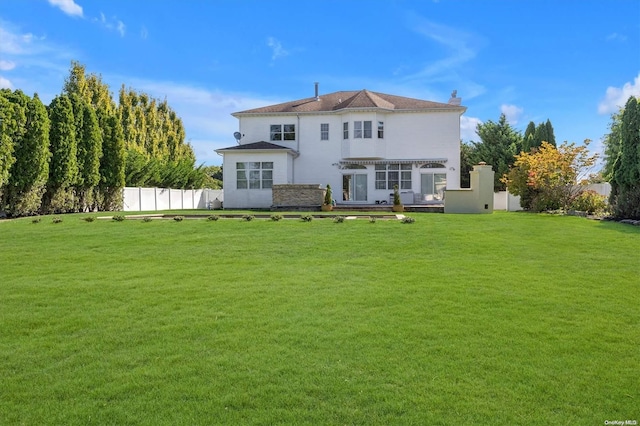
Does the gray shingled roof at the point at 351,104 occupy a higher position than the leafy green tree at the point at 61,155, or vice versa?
the gray shingled roof at the point at 351,104

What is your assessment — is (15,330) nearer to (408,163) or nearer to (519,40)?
(519,40)

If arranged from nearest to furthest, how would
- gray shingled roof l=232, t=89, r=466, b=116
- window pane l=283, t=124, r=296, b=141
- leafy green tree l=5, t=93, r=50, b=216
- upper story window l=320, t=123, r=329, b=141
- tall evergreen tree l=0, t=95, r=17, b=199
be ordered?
tall evergreen tree l=0, t=95, r=17, b=199
leafy green tree l=5, t=93, r=50, b=216
gray shingled roof l=232, t=89, r=466, b=116
upper story window l=320, t=123, r=329, b=141
window pane l=283, t=124, r=296, b=141

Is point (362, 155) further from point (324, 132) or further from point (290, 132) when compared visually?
point (290, 132)

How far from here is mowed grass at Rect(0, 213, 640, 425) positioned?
12.5 ft

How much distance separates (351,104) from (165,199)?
1473 centimetres

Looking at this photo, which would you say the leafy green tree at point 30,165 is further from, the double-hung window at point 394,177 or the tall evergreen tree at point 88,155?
the double-hung window at point 394,177

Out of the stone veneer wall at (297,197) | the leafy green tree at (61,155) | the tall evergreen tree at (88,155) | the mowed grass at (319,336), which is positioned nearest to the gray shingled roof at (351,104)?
the stone veneer wall at (297,197)

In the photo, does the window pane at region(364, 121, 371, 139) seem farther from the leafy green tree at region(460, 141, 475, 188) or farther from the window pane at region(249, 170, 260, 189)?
the leafy green tree at region(460, 141, 475, 188)

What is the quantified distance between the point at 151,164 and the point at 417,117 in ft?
60.2

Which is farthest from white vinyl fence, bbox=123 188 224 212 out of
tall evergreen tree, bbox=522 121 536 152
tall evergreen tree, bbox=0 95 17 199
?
tall evergreen tree, bbox=522 121 536 152

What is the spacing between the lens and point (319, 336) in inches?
205

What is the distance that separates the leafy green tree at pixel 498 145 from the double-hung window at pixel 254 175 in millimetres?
22432

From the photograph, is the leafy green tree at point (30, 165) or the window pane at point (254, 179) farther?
the window pane at point (254, 179)

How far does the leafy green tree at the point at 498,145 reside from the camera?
42.2 meters
